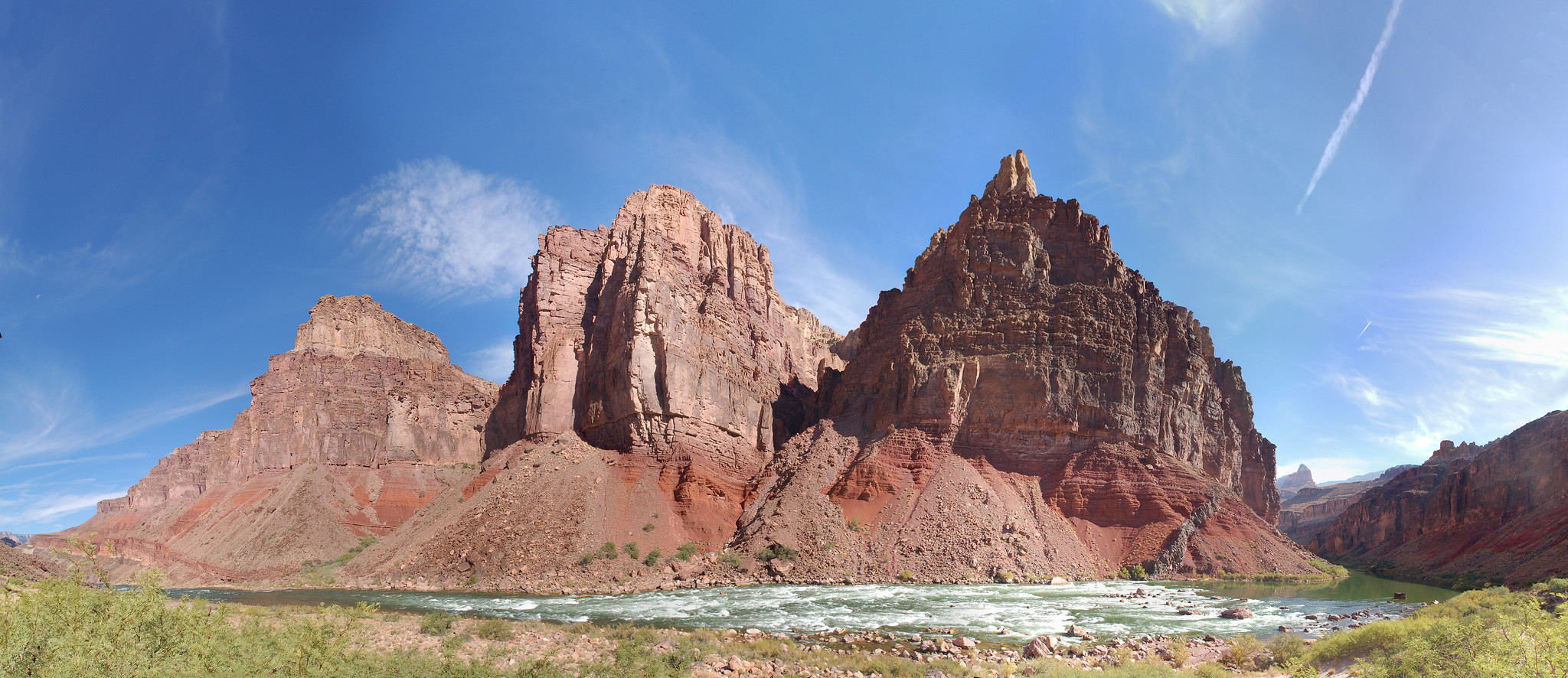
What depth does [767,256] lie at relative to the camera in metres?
89.0

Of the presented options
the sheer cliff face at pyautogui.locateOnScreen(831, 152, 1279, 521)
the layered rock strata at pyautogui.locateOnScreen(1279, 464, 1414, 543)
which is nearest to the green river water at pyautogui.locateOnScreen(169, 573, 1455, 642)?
the sheer cliff face at pyautogui.locateOnScreen(831, 152, 1279, 521)

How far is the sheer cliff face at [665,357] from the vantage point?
192 ft

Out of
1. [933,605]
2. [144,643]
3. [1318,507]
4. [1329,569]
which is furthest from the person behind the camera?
[1318,507]

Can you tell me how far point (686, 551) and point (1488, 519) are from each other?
73.8m

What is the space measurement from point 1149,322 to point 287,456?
9033 cm

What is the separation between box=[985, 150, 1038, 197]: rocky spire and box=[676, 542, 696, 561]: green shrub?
46.4 metres

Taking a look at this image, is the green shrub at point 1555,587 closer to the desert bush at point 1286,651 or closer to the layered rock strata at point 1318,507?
the desert bush at point 1286,651

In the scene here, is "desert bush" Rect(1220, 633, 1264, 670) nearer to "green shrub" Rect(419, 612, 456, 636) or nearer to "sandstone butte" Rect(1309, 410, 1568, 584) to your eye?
"green shrub" Rect(419, 612, 456, 636)

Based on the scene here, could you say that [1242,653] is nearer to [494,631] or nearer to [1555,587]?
[1555,587]

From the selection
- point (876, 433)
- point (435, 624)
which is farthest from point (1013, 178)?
point (435, 624)

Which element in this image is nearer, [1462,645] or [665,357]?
[1462,645]

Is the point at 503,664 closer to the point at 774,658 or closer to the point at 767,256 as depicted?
the point at 774,658

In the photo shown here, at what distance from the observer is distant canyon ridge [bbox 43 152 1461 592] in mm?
49875

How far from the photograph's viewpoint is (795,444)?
63.2m
